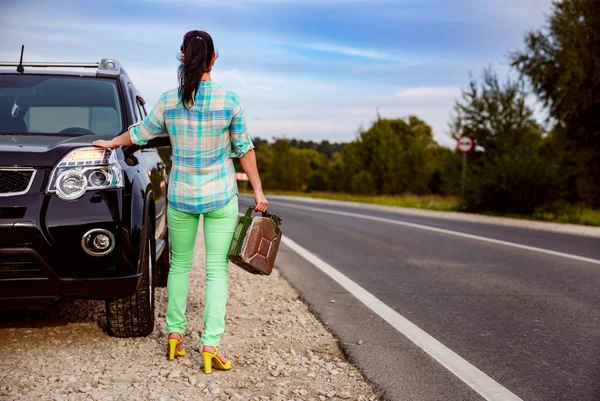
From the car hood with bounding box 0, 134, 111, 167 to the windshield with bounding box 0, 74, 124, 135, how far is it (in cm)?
53

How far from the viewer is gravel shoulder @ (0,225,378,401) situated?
11.5 feet

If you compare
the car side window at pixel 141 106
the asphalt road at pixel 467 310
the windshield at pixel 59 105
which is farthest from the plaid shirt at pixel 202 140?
the car side window at pixel 141 106

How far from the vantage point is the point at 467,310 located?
5875 mm

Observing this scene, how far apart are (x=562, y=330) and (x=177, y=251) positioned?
309 centimetres

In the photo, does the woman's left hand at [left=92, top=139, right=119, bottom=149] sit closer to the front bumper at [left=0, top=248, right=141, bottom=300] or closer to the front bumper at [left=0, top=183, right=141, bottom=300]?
the front bumper at [left=0, top=183, right=141, bottom=300]

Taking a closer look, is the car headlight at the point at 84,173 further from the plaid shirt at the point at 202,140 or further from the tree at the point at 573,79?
the tree at the point at 573,79

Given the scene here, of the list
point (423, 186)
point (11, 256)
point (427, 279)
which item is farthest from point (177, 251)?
point (423, 186)

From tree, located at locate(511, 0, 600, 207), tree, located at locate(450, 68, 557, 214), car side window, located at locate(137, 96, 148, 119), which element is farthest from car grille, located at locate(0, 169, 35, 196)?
tree, located at locate(511, 0, 600, 207)

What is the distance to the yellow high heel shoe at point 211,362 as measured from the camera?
12.5 ft

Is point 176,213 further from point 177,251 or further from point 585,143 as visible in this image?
point 585,143

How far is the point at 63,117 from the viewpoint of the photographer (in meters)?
4.91

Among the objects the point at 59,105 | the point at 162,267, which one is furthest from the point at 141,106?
the point at 162,267

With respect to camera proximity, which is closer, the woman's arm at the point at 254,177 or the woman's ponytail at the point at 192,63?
the woman's ponytail at the point at 192,63

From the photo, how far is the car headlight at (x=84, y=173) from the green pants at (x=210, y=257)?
40 cm
